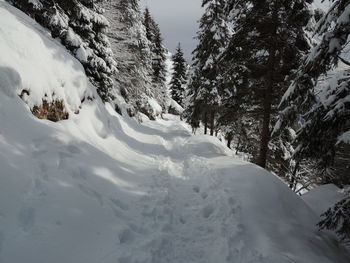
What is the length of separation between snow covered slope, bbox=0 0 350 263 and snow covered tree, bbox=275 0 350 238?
4.85ft

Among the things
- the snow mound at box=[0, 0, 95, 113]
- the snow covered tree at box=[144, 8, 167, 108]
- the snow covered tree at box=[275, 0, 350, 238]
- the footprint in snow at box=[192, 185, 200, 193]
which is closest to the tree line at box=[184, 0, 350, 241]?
the snow covered tree at box=[275, 0, 350, 238]

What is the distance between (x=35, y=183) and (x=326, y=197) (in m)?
8.78

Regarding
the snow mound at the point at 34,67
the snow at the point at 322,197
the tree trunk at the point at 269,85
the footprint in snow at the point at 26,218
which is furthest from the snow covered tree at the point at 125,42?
the footprint in snow at the point at 26,218

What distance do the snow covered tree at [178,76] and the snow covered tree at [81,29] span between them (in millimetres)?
31358

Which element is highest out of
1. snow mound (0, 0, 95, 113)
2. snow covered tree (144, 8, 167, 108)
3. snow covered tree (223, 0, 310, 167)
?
snow covered tree (144, 8, 167, 108)

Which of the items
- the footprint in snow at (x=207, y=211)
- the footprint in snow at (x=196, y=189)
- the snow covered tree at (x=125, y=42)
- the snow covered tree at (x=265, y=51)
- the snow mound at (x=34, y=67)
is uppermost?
the snow covered tree at (x=125, y=42)

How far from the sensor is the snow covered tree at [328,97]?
175 inches

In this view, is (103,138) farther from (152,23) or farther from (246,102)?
(152,23)

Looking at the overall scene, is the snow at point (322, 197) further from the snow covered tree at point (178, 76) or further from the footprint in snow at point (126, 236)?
the snow covered tree at point (178, 76)

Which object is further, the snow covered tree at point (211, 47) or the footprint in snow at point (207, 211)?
the snow covered tree at point (211, 47)

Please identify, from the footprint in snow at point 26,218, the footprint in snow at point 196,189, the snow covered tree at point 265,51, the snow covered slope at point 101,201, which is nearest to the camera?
the footprint in snow at point 26,218

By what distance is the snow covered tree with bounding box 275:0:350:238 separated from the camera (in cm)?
443

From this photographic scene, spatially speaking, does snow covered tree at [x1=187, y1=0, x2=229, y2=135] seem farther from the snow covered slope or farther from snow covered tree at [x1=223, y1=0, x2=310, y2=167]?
the snow covered slope

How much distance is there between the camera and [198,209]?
6145 millimetres
